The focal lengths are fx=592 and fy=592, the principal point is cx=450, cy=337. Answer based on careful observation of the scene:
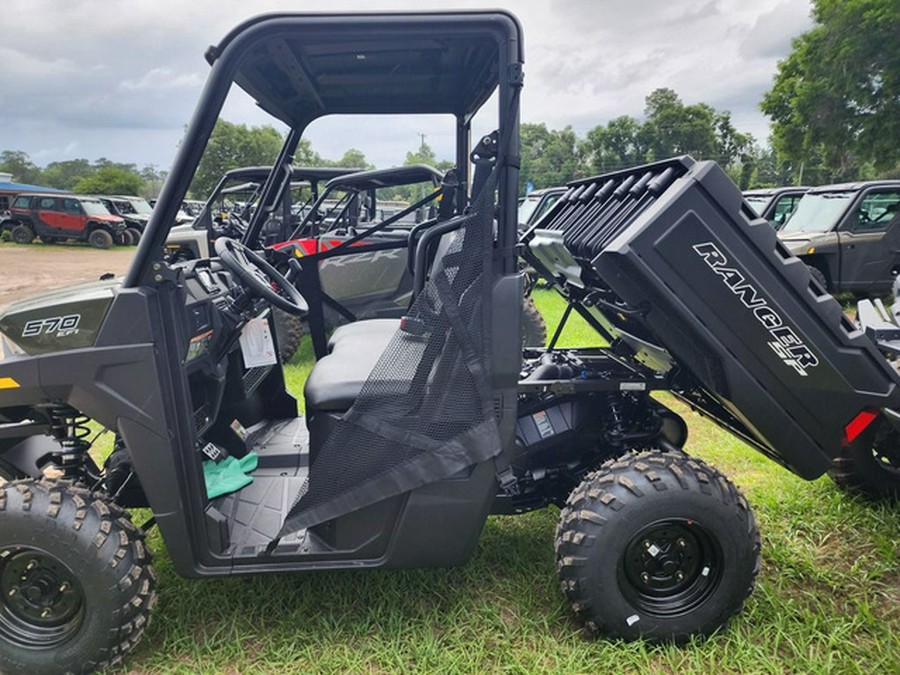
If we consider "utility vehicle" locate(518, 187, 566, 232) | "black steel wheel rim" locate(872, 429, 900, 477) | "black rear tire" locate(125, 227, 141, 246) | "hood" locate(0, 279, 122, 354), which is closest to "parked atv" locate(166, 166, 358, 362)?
"hood" locate(0, 279, 122, 354)

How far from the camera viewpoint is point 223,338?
7.72ft

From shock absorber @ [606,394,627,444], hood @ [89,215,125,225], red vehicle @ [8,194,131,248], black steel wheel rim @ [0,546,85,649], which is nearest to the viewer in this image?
black steel wheel rim @ [0,546,85,649]

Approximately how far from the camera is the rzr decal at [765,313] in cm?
185

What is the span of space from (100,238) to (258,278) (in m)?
23.0

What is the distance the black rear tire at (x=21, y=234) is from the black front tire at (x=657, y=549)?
26.0m

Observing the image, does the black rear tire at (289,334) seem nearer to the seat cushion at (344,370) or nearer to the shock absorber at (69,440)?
the seat cushion at (344,370)

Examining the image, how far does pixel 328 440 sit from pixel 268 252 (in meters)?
1.38

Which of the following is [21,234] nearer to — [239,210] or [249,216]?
[239,210]

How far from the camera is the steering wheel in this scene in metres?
2.04

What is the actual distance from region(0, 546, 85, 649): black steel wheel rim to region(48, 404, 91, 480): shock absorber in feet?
1.02

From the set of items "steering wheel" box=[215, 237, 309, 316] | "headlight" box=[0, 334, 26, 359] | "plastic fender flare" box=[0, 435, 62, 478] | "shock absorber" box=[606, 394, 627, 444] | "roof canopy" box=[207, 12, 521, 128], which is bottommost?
"plastic fender flare" box=[0, 435, 62, 478]

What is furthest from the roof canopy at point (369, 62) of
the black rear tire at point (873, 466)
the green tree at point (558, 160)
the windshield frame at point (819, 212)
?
the green tree at point (558, 160)

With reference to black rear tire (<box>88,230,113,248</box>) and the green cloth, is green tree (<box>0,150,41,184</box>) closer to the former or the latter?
black rear tire (<box>88,230,113,248</box>)


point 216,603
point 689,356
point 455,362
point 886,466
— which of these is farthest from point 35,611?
point 886,466
